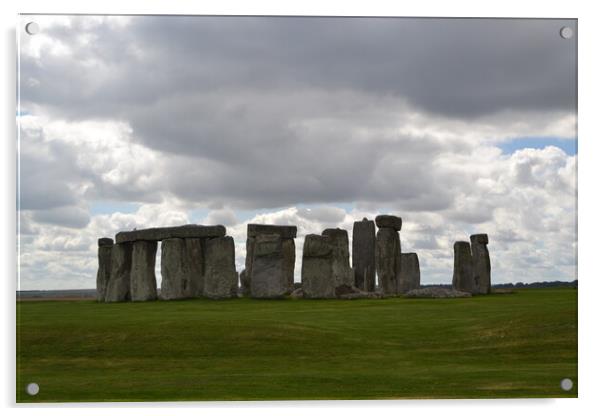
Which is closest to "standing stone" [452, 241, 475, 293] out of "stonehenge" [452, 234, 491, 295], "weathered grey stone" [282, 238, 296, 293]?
"stonehenge" [452, 234, 491, 295]

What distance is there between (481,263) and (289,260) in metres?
6.67

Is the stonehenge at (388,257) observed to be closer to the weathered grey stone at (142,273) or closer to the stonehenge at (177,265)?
the stonehenge at (177,265)

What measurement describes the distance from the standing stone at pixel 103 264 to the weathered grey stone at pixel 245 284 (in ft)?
13.8

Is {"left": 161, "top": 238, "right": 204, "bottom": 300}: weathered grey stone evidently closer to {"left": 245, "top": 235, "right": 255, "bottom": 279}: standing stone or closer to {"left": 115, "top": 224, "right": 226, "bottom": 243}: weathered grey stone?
{"left": 115, "top": 224, "right": 226, "bottom": 243}: weathered grey stone

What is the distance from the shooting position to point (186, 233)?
86.2ft

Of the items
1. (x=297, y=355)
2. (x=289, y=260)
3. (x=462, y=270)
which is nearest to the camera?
(x=297, y=355)

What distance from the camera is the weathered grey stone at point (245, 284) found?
2820cm

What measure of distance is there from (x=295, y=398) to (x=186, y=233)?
45.1 ft

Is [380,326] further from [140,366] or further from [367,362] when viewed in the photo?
[140,366]

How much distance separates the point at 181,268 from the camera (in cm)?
2633

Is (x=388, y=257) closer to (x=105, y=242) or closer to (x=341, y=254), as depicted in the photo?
(x=341, y=254)

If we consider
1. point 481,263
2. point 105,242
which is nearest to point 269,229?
point 105,242

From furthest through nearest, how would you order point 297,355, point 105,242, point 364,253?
1. point 364,253
2. point 105,242
3. point 297,355

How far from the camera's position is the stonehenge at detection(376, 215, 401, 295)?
94.3ft
